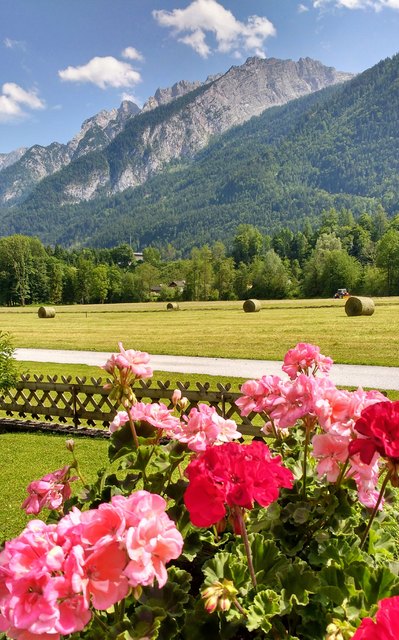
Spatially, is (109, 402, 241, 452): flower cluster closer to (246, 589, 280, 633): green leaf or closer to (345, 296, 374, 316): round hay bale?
(246, 589, 280, 633): green leaf

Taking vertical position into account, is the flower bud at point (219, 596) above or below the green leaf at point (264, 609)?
above

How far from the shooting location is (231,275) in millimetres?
90562

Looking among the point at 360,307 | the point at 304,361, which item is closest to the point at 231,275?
the point at 360,307

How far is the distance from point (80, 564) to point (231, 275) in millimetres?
90069

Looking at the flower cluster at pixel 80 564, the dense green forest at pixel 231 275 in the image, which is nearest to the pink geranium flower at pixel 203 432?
the flower cluster at pixel 80 564

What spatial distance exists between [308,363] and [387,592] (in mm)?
1331

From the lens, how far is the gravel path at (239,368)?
14.0 metres

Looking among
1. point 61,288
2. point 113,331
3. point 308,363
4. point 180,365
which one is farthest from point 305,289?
point 308,363

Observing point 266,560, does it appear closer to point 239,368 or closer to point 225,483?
point 225,483

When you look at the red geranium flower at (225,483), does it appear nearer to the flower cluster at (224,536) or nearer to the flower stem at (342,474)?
the flower cluster at (224,536)

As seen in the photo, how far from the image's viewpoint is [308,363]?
111 inches

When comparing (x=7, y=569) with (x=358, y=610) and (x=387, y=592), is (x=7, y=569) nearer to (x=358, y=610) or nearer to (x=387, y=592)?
(x=358, y=610)

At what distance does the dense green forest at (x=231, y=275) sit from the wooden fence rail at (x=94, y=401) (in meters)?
69.9

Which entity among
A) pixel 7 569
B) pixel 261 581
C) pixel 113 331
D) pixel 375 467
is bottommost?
pixel 113 331
